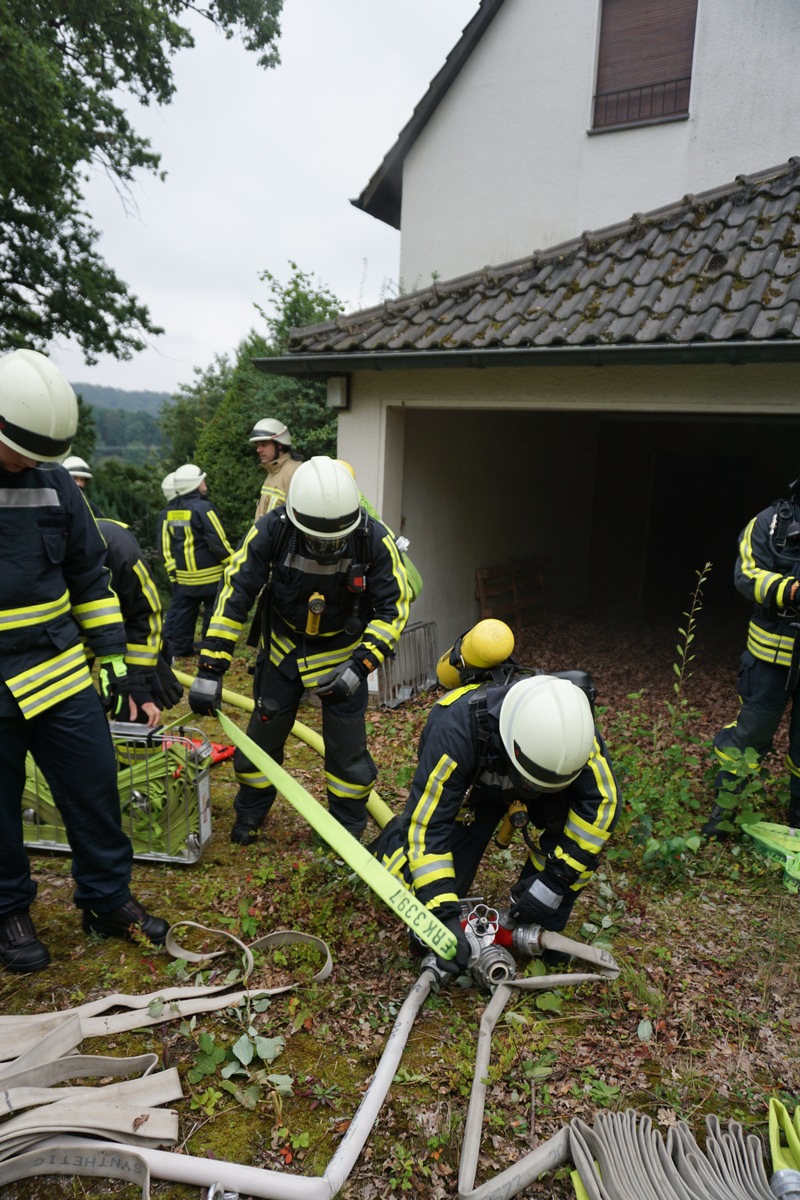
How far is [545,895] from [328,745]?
145 centimetres

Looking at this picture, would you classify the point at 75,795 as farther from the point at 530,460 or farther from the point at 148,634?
the point at 530,460

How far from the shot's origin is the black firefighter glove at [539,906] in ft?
9.43

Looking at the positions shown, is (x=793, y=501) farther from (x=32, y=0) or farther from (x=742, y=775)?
(x=32, y=0)

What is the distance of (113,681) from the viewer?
10.1 feet

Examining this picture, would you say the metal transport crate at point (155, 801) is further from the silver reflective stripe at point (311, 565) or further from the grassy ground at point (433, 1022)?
the silver reflective stripe at point (311, 565)

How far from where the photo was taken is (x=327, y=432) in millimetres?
9102

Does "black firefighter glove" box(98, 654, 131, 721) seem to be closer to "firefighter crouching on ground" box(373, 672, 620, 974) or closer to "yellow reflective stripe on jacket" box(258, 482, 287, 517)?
"firefighter crouching on ground" box(373, 672, 620, 974)

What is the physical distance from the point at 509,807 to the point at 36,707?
1907mm

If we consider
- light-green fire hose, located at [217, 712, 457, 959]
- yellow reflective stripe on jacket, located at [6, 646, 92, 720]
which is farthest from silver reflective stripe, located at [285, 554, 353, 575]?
yellow reflective stripe on jacket, located at [6, 646, 92, 720]

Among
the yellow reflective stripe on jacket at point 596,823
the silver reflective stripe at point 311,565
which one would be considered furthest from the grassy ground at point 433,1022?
the silver reflective stripe at point 311,565

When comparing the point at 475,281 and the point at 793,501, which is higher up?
the point at 475,281

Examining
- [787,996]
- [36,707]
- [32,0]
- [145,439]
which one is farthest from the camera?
[145,439]

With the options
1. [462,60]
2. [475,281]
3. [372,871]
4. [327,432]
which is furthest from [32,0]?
[372,871]

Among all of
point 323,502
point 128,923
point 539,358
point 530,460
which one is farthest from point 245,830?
point 530,460
